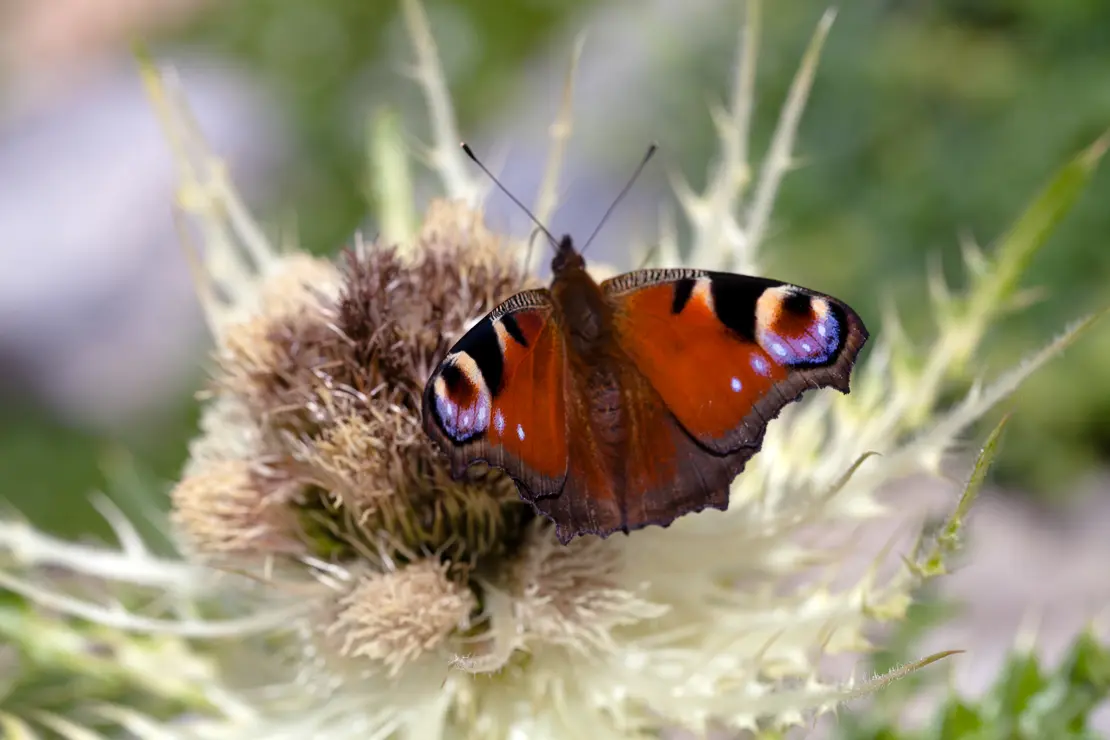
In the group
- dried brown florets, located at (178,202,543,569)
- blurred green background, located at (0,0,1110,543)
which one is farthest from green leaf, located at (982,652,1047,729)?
blurred green background, located at (0,0,1110,543)

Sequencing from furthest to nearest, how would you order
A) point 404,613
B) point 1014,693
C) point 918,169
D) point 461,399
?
point 918,169 → point 1014,693 → point 404,613 → point 461,399

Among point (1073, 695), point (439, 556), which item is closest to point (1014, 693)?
point (1073, 695)

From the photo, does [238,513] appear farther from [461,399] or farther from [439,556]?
[461,399]

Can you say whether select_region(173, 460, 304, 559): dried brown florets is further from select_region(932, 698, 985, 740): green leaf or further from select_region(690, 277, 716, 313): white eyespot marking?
select_region(932, 698, 985, 740): green leaf

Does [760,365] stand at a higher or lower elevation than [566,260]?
lower

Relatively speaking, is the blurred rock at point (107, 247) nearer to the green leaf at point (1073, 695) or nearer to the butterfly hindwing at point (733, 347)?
the butterfly hindwing at point (733, 347)

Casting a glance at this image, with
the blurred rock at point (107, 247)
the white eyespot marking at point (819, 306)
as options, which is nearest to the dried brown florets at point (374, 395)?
the white eyespot marking at point (819, 306)

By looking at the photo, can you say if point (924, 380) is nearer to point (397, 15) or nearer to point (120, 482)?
point (120, 482)
